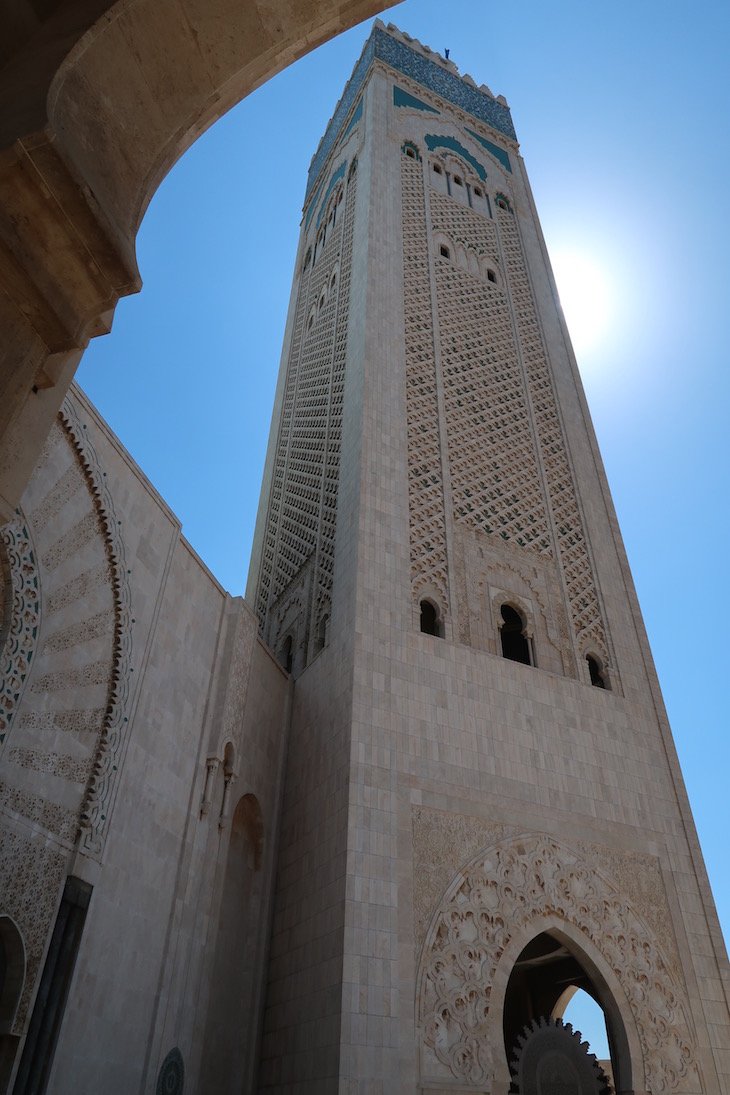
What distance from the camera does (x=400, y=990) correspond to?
3.78 metres

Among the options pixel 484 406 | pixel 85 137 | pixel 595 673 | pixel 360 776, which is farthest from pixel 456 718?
pixel 85 137

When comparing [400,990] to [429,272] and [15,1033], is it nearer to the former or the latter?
[15,1033]

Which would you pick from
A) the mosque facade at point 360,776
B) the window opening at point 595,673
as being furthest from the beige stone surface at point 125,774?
the window opening at point 595,673

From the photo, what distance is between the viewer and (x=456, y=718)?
15.9ft

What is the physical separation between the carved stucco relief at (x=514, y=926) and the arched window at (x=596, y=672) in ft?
4.23

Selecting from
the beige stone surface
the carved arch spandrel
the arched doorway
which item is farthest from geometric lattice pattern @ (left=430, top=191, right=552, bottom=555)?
the arched doorway

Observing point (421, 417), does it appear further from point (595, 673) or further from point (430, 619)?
point (595, 673)

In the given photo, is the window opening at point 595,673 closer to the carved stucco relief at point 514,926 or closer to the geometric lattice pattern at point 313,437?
the carved stucco relief at point 514,926

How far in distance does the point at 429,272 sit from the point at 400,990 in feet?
19.7

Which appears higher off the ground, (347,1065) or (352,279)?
(352,279)

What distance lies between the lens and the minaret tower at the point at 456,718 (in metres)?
4.00

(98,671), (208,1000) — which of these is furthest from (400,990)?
(98,671)

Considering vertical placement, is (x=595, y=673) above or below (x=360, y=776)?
above

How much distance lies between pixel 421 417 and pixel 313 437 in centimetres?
117
